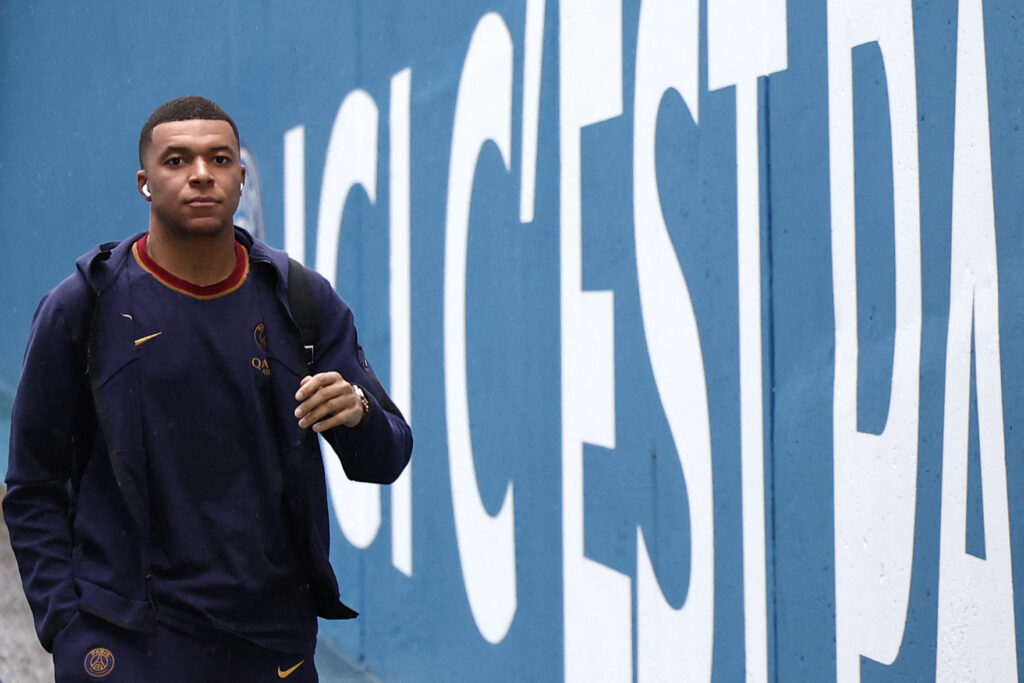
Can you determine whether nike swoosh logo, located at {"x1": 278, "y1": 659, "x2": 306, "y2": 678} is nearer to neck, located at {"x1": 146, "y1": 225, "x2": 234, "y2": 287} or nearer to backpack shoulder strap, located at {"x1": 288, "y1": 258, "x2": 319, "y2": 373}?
backpack shoulder strap, located at {"x1": 288, "y1": 258, "x2": 319, "y2": 373}

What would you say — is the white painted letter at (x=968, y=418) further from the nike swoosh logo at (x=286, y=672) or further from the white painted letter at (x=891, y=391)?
the nike swoosh logo at (x=286, y=672)

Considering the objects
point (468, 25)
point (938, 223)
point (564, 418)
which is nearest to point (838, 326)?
point (938, 223)

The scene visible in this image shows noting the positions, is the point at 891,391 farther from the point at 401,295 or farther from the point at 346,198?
the point at 346,198

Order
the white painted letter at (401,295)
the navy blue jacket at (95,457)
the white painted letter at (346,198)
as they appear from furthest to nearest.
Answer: the white painted letter at (346,198)
the white painted letter at (401,295)
the navy blue jacket at (95,457)

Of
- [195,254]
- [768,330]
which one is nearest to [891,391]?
[768,330]

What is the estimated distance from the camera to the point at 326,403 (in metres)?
2.68

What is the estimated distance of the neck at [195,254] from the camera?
2889 mm

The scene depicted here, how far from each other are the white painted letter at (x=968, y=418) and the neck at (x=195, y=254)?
143 cm

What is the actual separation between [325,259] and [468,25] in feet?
4.76

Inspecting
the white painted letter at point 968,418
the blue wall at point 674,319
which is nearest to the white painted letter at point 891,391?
the blue wall at point 674,319

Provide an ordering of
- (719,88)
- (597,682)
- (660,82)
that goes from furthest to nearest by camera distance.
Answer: (597,682)
(660,82)
(719,88)

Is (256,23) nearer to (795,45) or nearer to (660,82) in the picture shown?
(660,82)

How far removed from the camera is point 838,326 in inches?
132

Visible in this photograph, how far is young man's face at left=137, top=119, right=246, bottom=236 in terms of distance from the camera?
286 cm
